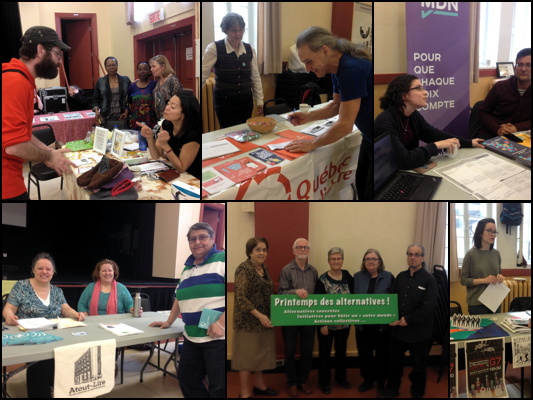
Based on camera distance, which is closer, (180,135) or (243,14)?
(243,14)

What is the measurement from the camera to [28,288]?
10.2ft

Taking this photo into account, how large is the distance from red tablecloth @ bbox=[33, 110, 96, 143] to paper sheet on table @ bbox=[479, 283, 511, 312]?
7.79 ft

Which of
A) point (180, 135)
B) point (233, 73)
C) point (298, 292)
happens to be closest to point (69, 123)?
point (180, 135)

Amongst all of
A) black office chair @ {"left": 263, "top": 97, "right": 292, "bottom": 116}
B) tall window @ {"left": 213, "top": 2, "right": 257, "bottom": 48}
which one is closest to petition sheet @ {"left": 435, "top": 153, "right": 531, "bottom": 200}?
black office chair @ {"left": 263, "top": 97, "right": 292, "bottom": 116}

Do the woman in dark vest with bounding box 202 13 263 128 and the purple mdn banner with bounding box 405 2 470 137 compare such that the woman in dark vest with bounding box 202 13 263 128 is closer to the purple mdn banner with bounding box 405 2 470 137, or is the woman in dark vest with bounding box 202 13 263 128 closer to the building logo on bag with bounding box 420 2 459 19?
the purple mdn banner with bounding box 405 2 470 137

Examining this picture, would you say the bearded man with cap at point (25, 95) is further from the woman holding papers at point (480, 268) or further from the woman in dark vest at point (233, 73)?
the woman holding papers at point (480, 268)

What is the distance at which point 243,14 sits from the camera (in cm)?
269

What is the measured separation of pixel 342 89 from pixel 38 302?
200cm

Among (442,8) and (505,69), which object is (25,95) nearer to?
(442,8)

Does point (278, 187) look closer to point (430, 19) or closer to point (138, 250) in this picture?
point (138, 250)

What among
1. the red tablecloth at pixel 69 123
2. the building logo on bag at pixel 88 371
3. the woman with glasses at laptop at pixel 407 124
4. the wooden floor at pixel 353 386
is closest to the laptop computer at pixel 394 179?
the woman with glasses at laptop at pixel 407 124

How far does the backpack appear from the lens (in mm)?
3223

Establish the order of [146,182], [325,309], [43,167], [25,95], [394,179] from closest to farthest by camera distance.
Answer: [25,95], [43,167], [146,182], [394,179], [325,309]

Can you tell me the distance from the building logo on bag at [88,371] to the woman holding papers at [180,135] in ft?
3.59
